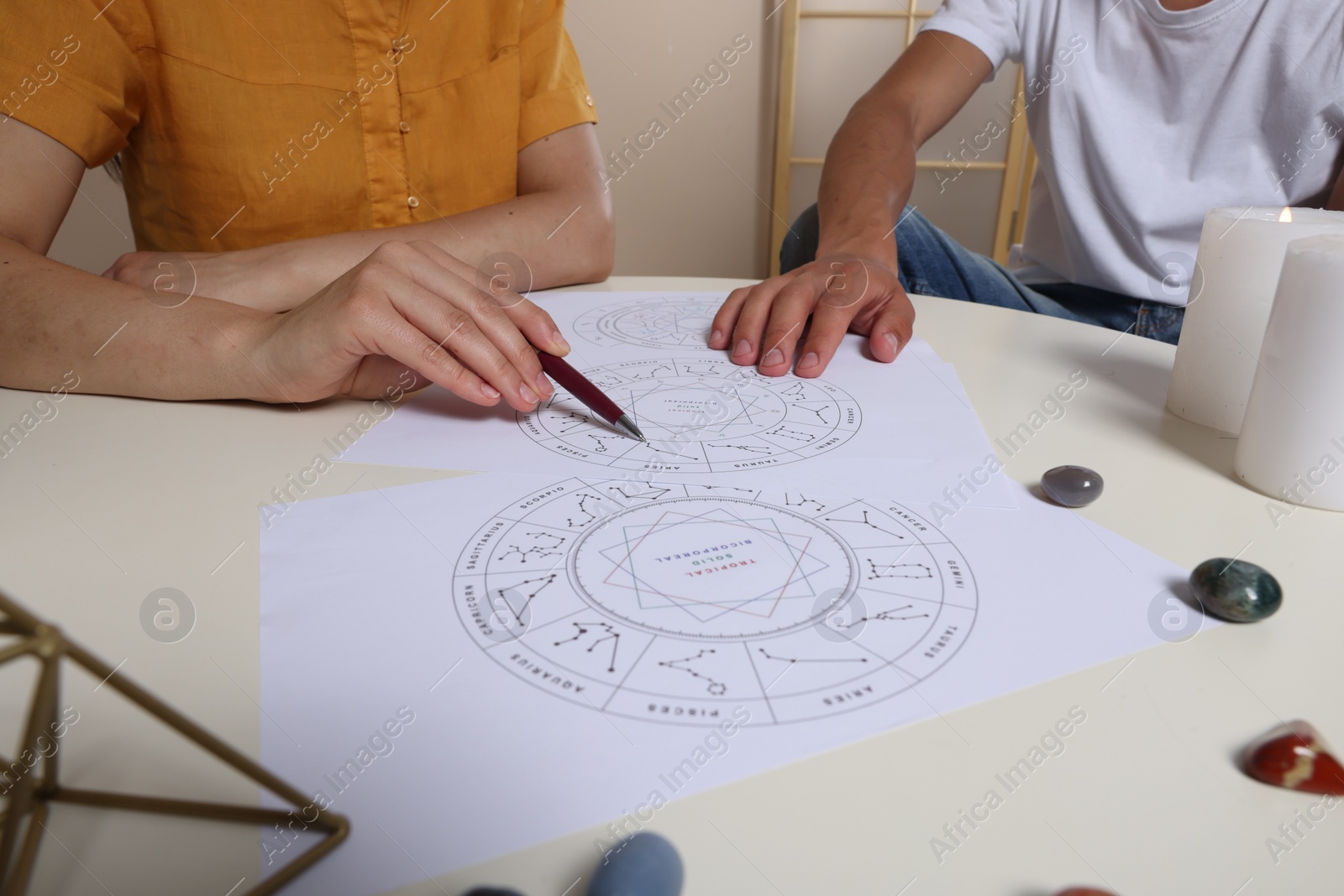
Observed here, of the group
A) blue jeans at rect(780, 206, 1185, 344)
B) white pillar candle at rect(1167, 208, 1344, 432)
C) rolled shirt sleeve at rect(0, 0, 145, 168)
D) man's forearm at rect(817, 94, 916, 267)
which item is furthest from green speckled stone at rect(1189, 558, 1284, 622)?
rolled shirt sleeve at rect(0, 0, 145, 168)

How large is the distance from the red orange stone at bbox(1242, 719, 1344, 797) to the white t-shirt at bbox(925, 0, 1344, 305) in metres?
1.01

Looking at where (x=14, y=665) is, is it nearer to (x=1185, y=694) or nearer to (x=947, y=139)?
(x=1185, y=694)

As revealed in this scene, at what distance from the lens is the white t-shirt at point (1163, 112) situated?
1120mm

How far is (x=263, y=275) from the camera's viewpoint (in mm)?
827

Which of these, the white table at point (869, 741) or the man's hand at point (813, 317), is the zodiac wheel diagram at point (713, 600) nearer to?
the white table at point (869, 741)

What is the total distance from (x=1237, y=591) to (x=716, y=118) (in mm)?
2753

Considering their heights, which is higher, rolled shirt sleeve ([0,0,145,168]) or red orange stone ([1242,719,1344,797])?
rolled shirt sleeve ([0,0,145,168])

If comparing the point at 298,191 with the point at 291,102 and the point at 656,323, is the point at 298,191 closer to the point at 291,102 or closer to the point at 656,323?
the point at 291,102

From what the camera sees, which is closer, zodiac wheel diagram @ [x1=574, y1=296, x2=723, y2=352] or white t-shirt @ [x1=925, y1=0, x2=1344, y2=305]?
zodiac wheel diagram @ [x1=574, y1=296, x2=723, y2=352]

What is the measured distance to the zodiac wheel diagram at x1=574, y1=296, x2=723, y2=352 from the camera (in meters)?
0.85

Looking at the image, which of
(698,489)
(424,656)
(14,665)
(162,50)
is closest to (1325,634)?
(698,489)

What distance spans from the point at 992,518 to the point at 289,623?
40 cm

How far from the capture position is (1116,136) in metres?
1.23

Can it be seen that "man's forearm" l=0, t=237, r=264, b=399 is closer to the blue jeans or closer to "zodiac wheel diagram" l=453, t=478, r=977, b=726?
"zodiac wheel diagram" l=453, t=478, r=977, b=726
